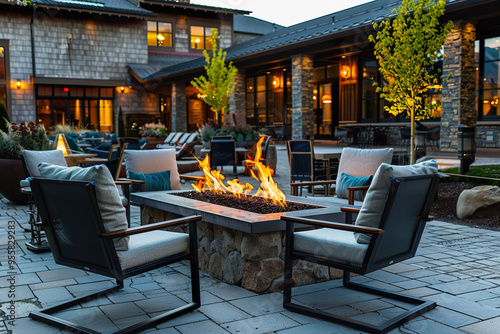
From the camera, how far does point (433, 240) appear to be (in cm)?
521

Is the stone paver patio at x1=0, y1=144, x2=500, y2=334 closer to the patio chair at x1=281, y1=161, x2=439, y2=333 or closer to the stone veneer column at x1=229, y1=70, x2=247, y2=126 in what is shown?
the patio chair at x1=281, y1=161, x2=439, y2=333

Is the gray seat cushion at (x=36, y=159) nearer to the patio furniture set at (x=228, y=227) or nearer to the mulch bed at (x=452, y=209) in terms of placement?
the patio furniture set at (x=228, y=227)

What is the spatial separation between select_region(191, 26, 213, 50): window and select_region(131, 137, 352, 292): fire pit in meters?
24.2

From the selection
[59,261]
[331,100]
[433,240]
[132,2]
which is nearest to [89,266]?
[59,261]

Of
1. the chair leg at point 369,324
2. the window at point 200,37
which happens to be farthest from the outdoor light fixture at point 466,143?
the window at point 200,37

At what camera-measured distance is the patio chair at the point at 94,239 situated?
2.86 m

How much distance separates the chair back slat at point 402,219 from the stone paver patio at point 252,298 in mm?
420

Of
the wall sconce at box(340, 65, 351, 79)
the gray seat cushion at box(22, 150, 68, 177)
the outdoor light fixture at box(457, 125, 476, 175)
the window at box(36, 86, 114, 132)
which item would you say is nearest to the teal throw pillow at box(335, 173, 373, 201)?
the gray seat cushion at box(22, 150, 68, 177)

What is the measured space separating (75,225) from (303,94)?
521 inches

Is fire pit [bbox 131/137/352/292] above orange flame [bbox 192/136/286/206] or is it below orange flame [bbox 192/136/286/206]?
below

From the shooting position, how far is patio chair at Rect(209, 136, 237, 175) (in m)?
10.5

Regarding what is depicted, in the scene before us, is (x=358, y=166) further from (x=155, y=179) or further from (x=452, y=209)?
(x=452, y=209)

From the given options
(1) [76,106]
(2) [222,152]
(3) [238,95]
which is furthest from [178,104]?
(2) [222,152]

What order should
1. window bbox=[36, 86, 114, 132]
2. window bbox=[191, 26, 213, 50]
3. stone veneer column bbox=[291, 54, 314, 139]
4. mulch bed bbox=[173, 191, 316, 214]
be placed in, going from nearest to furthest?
1. mulch bed bbox=[173, 191, 316, 214]
2. stone veneer column bbox=[291, 54, 314, 139]
3. window bbox=[36, 86, 114, 132]
4. window bbox=[191, 26, 213, 50]
